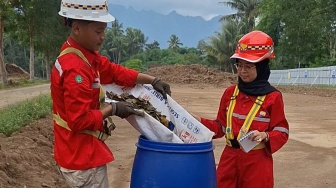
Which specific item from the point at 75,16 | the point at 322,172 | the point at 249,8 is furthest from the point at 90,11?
the point at 249,8

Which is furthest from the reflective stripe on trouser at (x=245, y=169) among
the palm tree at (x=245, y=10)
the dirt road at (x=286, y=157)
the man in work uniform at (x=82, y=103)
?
the palm tree at (x=245, y=10)

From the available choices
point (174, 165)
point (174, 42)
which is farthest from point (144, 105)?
point (174, 42)

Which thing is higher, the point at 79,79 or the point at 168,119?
the point at 79,79

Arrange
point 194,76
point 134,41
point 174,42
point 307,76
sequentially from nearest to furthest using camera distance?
point 307,76 < point 194,76 < point 134,41 < point 174,42

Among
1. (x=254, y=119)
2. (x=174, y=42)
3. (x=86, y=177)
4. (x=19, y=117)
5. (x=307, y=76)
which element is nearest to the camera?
(x=86, y=177)

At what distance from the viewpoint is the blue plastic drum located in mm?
2748

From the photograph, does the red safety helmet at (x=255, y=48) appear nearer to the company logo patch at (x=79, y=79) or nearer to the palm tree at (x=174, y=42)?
the company logo patch at (x=79, y=79)

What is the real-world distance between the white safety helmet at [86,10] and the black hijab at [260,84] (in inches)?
39.3

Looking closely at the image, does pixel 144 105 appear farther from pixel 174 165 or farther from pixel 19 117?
pixel 19 117

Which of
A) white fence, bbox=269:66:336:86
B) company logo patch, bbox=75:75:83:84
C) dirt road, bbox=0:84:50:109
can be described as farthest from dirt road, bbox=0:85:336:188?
white fence, bbox=269:66:336:86

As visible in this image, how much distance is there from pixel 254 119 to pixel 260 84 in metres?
0.22

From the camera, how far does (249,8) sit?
54.8m

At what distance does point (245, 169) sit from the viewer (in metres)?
3.15

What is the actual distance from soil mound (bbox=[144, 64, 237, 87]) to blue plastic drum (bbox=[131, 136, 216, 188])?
32900 mm
